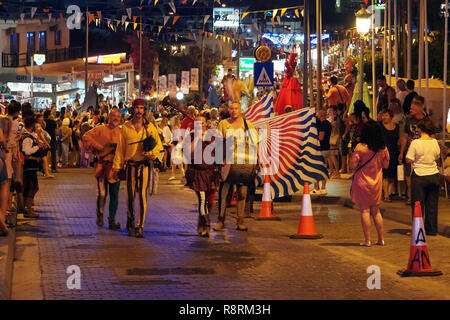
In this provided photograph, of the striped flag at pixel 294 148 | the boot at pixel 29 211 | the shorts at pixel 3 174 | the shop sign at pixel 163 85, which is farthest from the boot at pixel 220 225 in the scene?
the shop sign at pixel 163 85

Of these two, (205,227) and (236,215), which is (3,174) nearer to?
(205,227)

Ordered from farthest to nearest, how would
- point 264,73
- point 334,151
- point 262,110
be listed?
point 264,73
point 334,151
point 262,110

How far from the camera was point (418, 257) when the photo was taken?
33.2ft

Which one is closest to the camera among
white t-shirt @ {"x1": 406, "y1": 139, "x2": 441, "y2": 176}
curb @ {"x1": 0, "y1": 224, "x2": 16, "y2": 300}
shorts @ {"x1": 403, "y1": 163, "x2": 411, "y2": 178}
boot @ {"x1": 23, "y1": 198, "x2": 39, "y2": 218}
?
curb @ {"x1": 0, "y1": 224, "x2": 16, "y2": 300}

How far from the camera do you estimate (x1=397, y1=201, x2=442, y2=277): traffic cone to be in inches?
397

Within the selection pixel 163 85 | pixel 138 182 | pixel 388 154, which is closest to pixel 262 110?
pixel 138 182

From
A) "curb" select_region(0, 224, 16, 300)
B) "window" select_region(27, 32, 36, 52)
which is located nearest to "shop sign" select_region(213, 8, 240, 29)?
"window" select_region(27, 32, 36, 52)

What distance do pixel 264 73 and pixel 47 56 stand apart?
40.4 meters

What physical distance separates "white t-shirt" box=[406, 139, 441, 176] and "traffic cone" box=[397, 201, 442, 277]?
11.0 feet

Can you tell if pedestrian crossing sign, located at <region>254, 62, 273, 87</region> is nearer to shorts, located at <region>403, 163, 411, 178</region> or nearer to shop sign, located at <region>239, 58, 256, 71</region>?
shorts, located at <region>403, 163, 411, 178</region>

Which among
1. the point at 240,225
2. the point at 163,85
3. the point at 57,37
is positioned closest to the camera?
the point at 240,225
